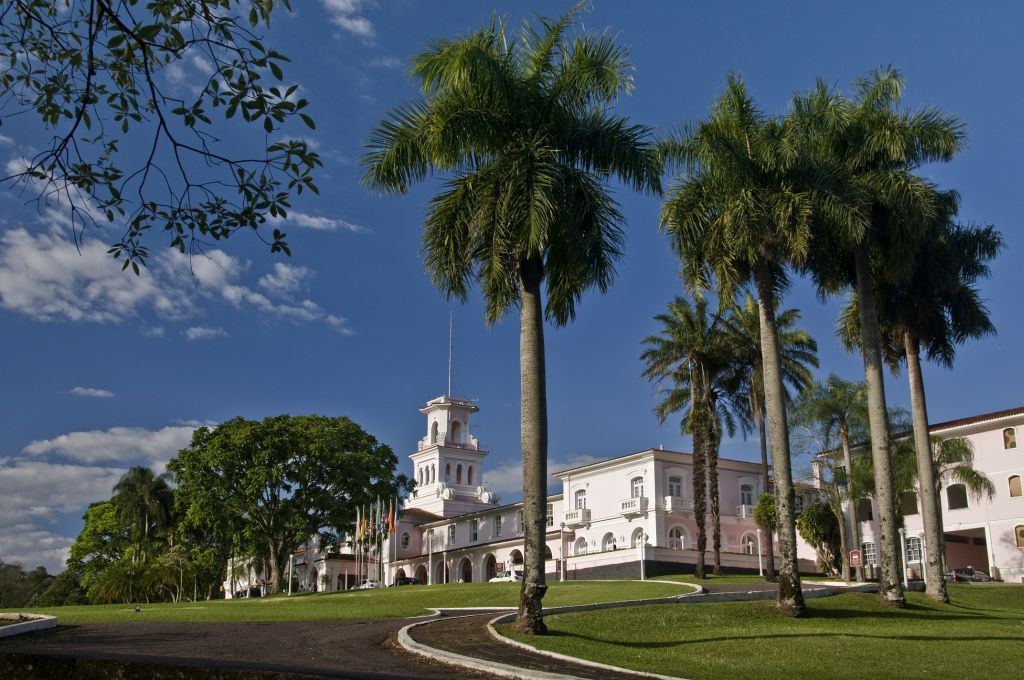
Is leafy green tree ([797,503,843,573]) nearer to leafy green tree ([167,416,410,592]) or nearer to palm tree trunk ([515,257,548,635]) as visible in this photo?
leafy green tree ([167,416,410,592])

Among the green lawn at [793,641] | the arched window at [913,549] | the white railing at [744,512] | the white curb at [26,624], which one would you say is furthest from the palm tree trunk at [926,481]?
the white railing at [744,512]

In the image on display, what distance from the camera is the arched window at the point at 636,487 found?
65.1m

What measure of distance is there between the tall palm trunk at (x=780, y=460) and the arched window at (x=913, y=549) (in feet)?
125

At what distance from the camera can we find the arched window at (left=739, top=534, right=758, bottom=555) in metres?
65.4

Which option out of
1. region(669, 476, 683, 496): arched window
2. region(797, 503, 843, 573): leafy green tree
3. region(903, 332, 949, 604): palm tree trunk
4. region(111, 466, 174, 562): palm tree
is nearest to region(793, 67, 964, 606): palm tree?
region(903, 332, 949, 604): palm tree trunk

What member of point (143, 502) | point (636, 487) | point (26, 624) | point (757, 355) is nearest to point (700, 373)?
point (757, 355)

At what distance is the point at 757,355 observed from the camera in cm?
4825

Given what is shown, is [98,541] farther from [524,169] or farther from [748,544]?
[524,169]

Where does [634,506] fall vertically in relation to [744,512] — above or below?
above

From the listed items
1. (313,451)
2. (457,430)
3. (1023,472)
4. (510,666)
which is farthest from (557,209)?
(457,430)

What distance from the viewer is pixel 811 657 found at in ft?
58.2

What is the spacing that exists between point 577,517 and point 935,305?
39.3m

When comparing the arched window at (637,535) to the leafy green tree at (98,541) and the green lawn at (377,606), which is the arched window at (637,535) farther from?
the leafy green tree at (98,541)

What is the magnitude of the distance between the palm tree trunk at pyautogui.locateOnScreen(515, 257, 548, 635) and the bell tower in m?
71.2
